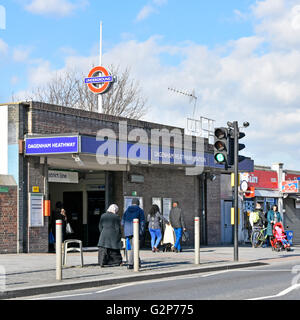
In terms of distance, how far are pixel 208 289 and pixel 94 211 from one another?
14.1 meters

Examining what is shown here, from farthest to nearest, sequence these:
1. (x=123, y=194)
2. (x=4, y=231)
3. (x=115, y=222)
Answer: (x=123, y=194) < (x=4, y=231) < (x=115, y=222)

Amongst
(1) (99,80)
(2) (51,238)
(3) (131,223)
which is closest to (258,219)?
(1) (99,80)

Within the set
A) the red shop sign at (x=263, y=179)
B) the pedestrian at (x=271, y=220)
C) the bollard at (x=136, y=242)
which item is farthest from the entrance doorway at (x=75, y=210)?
the red shop sign at (x=263, y=179)

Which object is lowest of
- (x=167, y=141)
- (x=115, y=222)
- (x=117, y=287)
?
(x=117, y=287)

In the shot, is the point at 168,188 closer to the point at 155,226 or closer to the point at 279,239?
the point at 155,226

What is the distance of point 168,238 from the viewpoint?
2408 centimetres

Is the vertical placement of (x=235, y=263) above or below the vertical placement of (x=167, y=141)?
below

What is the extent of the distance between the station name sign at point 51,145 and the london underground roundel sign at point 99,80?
6574mm

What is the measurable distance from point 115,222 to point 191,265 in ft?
8.51

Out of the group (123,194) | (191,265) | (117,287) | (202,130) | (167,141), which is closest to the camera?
(117,287)

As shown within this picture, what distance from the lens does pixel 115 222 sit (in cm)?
1658
